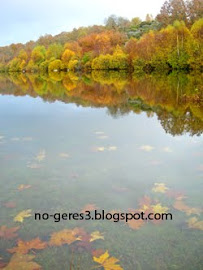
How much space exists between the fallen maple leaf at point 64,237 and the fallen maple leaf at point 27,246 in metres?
0.11

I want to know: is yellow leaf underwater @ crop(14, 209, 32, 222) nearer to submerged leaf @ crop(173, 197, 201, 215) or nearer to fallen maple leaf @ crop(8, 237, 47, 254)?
fallen maple leaf @ crop(8, 237, 47, 254)

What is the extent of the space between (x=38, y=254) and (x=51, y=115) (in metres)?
9.40

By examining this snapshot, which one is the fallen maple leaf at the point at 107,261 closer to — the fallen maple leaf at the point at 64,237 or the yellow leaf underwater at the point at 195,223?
the fallen maple leaf at the point at 64,237

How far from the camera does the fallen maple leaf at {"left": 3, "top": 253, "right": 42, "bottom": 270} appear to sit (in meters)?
2.83

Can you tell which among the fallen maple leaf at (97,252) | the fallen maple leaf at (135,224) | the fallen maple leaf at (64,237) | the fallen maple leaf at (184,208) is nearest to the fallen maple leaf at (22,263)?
the fallen maple leaf at (64,237)

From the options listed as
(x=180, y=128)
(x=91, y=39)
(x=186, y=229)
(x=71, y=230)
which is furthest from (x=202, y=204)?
(x=91, y=39)

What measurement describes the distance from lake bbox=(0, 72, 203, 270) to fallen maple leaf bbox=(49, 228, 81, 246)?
0.01 metres

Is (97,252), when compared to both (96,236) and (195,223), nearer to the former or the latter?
(96,236)

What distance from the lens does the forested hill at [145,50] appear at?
135 ft

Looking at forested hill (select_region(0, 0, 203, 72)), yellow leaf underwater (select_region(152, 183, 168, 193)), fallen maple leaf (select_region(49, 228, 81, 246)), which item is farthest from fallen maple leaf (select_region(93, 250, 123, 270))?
forested hill (select_region(0, 0, 203, 72))

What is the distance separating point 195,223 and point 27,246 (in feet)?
6.47

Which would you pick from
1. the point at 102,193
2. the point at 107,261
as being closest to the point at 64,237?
the point at 107,261

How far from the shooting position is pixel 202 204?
159 inches

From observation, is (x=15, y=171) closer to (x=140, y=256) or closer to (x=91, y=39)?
(x=140, y=256)
